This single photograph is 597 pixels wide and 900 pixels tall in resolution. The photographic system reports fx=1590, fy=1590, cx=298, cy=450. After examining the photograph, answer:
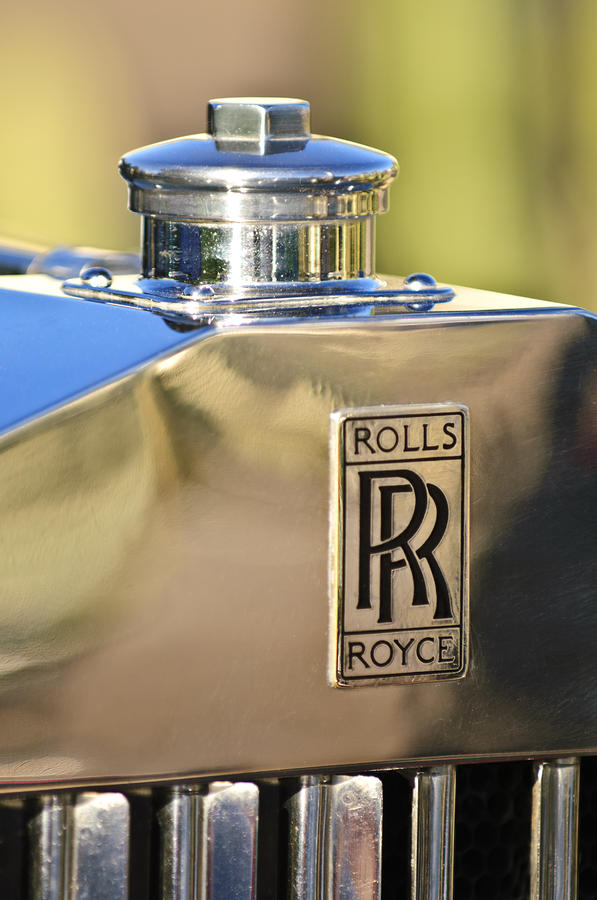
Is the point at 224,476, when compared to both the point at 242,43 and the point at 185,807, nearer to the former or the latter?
the point at 185,807

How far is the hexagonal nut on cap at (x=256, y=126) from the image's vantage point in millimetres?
770

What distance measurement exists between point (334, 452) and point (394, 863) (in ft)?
0.76

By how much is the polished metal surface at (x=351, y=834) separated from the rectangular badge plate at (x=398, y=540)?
63mm

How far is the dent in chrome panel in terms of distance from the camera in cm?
67

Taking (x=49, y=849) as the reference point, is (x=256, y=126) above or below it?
above

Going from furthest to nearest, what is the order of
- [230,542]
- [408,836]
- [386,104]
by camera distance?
[386,104]
[408,836]
[230,542]

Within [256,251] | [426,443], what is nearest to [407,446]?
[426,443]

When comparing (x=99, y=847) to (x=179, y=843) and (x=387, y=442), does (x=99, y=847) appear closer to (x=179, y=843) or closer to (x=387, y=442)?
(x=179, y=843)

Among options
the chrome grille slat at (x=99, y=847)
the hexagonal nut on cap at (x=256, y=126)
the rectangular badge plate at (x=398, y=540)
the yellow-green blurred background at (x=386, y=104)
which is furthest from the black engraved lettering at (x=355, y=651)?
the yellow-green blurred background at (x=386, y=104)

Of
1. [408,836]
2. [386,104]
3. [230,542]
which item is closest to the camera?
[230,542]

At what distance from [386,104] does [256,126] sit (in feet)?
11.2

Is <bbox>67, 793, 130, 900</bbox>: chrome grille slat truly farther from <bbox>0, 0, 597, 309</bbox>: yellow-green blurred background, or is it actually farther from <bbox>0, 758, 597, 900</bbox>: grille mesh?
<bbox>0, 0, 597, 309</bbox>: yellow-green blurred background

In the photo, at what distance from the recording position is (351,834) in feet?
2.47

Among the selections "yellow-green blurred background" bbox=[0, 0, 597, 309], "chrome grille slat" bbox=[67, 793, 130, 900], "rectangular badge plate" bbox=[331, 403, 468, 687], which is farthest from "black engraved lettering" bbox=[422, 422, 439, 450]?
"yellow-green blurred background" bbox=[0, 0, 597, 309]
